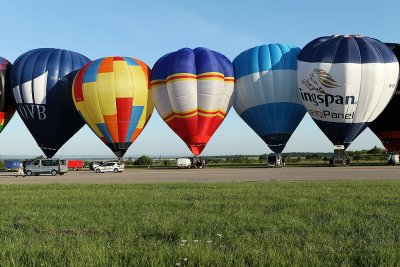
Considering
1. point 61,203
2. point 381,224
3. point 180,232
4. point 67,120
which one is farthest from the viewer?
point 67,120

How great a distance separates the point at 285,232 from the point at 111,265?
3.56 metres

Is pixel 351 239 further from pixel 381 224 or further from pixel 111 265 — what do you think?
pixel 111 265

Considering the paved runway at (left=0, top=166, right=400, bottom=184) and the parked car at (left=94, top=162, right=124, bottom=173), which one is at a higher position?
the parked car at (left=94, top=162, right=124, bottom=173)

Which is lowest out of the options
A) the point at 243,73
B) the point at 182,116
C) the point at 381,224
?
the point at 381,224

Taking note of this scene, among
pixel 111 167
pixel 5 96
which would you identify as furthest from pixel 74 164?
pixel 111 167

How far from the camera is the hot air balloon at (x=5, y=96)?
156 ft

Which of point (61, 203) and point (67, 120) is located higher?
point (67, 120)

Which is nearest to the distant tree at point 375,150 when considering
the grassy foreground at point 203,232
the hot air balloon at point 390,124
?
the hot air balloon at point 390,124

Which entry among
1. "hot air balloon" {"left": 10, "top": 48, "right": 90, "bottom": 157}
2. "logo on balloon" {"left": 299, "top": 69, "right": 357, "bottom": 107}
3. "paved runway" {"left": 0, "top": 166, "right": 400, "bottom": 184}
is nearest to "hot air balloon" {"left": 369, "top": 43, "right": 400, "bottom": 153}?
"logo on balloon" {"left": 299, "top": 69, "right": 357, "bottom": 107}

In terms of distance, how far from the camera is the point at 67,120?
4722 cm

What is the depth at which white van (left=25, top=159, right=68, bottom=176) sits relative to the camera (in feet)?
135

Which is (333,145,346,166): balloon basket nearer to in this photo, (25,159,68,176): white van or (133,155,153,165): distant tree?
(25,159,68,176): white van

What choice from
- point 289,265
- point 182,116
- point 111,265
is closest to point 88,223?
point 111,265

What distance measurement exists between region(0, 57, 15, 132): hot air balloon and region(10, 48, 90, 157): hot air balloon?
202 centimetres
